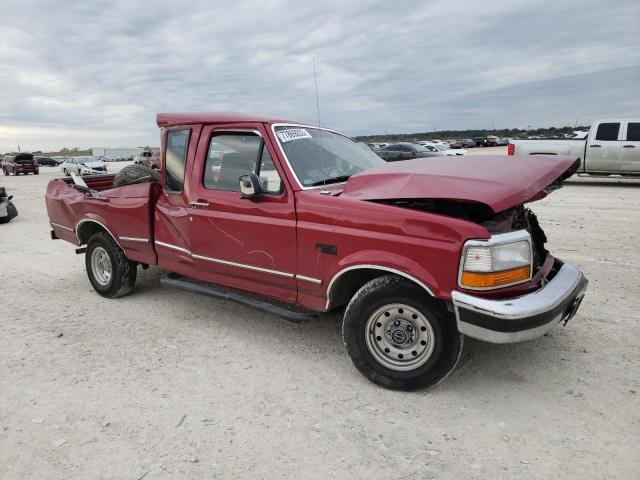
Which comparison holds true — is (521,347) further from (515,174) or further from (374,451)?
(374,451)

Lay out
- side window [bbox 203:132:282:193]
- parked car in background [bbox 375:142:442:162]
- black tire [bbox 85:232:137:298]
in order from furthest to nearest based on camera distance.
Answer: parked car in background [bbox 375:142:442:162], black tire [bbox 85:232:137:298], side window [bbox 203:132:282:193]

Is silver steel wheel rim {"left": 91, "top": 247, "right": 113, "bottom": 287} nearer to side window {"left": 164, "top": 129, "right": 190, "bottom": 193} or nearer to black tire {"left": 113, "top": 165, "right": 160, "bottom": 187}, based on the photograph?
black tire {"left": 113, "top": 165, "right": 160, "bottom": 187}

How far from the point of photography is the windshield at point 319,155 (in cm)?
393

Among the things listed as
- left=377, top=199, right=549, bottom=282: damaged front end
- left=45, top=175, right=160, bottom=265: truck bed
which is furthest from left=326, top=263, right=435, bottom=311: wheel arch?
left=45, top=175, right=160, bottom=265: truck bed

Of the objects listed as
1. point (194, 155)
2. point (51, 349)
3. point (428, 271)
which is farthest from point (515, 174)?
point (51, 349)

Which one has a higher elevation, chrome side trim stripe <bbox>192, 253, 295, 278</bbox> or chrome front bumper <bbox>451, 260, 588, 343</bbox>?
chrome side trim stripe <bbox>192, 253, 295, 278</bbox>

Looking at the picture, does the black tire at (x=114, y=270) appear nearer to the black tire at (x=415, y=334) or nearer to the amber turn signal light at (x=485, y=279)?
the black tire at (x=415, y=334)

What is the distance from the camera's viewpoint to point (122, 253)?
540cm

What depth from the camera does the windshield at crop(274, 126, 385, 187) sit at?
3.93 meters

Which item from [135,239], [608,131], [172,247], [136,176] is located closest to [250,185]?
[172,247]

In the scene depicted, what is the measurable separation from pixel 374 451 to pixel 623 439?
143cm

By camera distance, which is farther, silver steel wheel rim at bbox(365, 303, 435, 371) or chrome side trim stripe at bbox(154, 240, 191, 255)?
chrome side trim stripe at bbox(154, 240, 191, 255)

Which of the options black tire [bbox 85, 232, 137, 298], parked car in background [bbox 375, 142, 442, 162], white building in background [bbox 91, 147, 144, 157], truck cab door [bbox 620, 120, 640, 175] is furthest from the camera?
white building in background [bbox 91, 147, 144, 157]

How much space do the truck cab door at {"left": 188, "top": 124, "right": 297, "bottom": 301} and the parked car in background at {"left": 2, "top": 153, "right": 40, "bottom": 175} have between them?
3959 centimetres
